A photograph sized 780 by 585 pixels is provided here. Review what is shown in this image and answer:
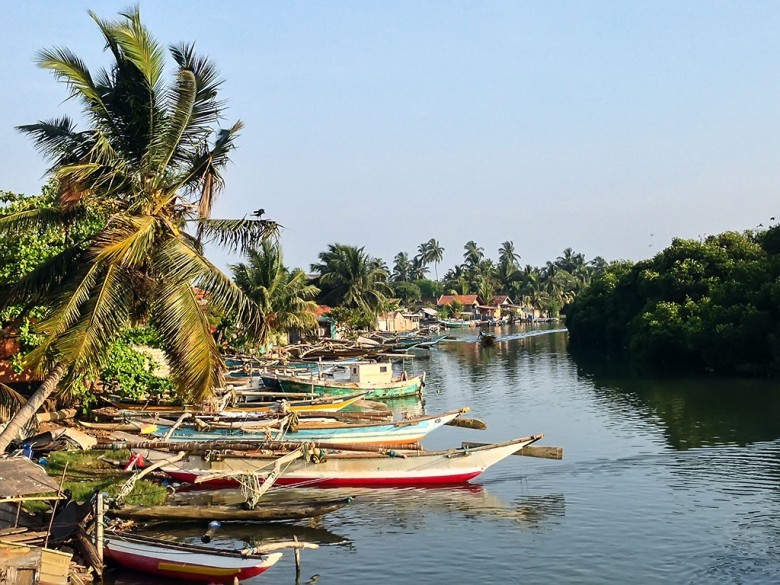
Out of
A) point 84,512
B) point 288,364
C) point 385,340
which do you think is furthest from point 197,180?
point 385,340

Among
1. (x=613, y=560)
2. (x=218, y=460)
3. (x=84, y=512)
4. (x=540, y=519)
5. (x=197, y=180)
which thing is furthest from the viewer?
(x=218, y=460)

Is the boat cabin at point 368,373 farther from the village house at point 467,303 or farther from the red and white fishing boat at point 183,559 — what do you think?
the village house at point 467,303

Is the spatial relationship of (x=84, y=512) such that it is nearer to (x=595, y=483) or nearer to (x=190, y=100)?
(x=190, y=100)

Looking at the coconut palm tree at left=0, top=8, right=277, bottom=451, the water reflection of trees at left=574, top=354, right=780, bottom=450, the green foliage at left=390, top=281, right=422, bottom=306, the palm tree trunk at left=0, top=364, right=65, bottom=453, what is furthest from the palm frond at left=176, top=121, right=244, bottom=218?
the green foliage at left=390, top=281, right=422, bottom=306

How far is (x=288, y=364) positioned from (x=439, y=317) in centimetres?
7674

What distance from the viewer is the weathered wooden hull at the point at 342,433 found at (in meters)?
22.0

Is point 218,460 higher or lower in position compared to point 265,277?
lower

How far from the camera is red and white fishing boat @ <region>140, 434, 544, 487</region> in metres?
19.4

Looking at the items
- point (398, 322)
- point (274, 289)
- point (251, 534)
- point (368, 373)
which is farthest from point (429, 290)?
point (251, 534)

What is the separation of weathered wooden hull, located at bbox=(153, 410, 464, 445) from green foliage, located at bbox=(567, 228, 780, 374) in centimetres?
2548

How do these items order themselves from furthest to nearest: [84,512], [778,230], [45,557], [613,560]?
1. [778,230]
2. [613,560]
3. [84,512]
4. [45,557]

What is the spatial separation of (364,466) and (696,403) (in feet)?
67.8

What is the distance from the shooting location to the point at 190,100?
15.7 metres

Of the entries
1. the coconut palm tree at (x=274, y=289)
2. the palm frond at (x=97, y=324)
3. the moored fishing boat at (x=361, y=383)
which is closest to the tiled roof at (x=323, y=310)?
the coconut palm tree at (x=274, y=289)
